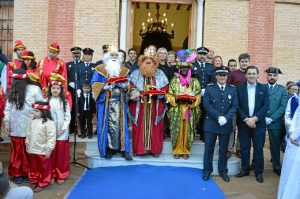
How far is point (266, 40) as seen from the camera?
10953 millimetres

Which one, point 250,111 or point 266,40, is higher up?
point 266,40

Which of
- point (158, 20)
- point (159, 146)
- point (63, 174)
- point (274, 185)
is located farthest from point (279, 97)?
point (158, 20)

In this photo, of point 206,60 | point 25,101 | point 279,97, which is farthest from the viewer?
point 206,60

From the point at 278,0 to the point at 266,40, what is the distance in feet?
3.63

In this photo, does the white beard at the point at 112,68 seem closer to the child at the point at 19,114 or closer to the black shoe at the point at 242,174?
the child at the point at 19,114

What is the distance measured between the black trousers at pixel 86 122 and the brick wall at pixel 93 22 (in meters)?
2.72

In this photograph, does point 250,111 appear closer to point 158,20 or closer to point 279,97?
point 279,97

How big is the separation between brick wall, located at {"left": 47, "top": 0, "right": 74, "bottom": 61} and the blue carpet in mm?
4557

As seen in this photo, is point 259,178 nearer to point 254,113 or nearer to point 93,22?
point 254,113

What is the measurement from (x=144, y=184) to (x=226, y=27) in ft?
19.5

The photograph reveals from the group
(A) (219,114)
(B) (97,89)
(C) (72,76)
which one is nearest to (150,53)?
(B) (97,89)

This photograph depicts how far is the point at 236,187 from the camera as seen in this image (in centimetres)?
650

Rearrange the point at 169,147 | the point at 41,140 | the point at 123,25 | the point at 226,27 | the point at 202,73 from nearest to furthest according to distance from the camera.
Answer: the point at 41,140 < the point at 169,147 < the point at 202,73 < the point at 123,25 < the point at 226,27

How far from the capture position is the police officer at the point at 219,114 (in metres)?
6.73
